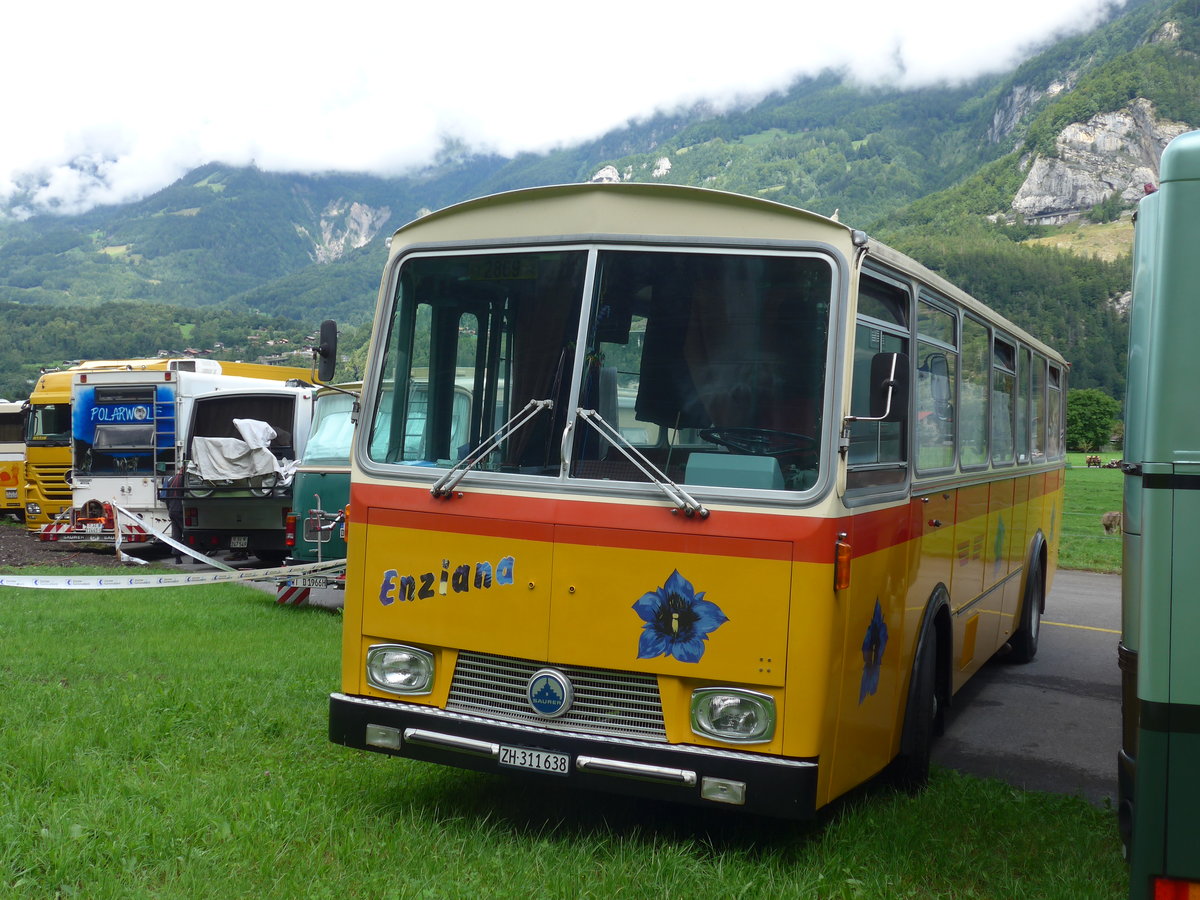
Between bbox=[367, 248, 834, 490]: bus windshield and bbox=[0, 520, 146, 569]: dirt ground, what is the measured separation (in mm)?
13585

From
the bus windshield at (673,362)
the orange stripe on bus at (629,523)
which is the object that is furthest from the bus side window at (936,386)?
the bus windshield at (673,362)

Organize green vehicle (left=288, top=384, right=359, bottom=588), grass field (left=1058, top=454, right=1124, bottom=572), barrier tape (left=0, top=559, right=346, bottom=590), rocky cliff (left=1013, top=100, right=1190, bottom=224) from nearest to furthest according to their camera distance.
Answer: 1. barrier tape (left=0, top=559, right=346, bottom=590)
2. green vehicle (left=288, top=384, right=359, bottom=588)
3. grass field (left=1058, top=454, right=1124, bottom=572)
4. rocky cliff (left=1013, top=100, right=1190, bottom=224)

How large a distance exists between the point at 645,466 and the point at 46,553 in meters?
17.7

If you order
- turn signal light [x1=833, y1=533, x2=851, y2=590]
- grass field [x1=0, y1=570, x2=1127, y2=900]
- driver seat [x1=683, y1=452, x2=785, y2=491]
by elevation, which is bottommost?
grass field [x1=0, y1=570, x2=1127, y2=900]

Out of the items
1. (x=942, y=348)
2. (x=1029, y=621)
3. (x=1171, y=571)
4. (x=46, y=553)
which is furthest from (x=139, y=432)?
(x=1171, y=571)

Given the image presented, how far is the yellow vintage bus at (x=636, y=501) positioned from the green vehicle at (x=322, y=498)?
25.2 feet

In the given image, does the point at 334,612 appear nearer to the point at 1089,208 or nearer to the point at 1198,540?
the point at 1198,540

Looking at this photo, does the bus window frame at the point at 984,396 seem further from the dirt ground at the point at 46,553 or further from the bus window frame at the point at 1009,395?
the dirt ground at the point at 46,553

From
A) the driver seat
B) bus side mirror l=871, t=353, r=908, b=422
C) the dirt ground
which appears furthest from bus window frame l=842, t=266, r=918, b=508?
the dirt ground

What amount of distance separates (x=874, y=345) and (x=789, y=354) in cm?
62

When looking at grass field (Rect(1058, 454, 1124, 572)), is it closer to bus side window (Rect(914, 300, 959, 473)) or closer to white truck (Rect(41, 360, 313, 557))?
white truck (Rect(41, 360, 313, 557))

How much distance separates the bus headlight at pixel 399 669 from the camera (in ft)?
16.8

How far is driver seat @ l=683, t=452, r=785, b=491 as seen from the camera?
4711 mm

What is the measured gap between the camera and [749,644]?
15.1 ft
